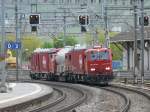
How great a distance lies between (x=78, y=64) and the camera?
46438 millimetres

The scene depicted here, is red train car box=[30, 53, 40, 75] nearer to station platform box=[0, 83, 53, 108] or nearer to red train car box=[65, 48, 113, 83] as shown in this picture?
red train car box=[65, 48, 113, 83]

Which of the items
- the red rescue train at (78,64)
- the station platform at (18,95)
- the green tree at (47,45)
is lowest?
the station platform at (18,95)

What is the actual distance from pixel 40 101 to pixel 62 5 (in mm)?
32454

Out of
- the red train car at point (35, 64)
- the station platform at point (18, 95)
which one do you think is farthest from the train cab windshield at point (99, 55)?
the red train car at point (35, 64)

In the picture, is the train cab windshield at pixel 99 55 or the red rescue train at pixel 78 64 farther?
the train cab windshield at pixel 99 55

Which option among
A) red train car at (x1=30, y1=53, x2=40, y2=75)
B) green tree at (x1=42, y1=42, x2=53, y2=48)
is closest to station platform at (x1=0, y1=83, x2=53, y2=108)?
red train car at (x1=30, y1=53, x2=40, y2=75)

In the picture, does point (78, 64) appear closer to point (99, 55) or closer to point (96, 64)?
point (99, 55)

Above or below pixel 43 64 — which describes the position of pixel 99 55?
above

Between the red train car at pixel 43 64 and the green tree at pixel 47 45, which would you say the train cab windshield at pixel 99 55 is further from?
the green tree at pixel 47 45

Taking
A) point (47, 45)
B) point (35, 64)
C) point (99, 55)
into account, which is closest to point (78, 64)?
point (99, 55)

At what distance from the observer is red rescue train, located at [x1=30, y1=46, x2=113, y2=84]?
44.0m

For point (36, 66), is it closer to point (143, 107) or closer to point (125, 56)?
point (125, 56)

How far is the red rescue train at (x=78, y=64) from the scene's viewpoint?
144 feet

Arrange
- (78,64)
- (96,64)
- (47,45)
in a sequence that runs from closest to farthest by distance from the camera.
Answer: (96,64) < (78,64) < (47,45)
